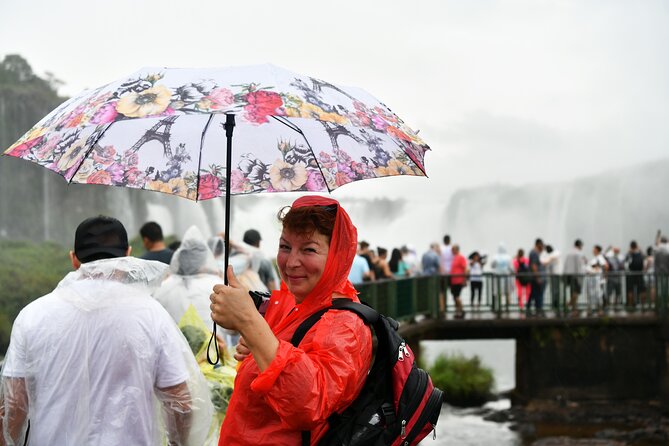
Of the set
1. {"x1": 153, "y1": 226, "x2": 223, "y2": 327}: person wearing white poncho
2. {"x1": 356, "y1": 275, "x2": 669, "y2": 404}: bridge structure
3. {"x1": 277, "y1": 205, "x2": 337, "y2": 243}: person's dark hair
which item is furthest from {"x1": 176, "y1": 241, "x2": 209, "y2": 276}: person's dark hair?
{"x1": 356, "y1": 275, "x2": 669, "y2": 404}: bridge structure

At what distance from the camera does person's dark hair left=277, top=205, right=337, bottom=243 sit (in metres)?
2.70

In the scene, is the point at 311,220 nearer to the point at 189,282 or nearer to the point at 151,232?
the point at 189,282

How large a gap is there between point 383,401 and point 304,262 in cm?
45

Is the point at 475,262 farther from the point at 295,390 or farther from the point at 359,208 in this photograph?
the point at 359,208

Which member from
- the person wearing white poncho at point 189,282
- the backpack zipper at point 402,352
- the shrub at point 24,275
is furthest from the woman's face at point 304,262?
the shrub at point 24,275

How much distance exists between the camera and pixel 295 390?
2346mm

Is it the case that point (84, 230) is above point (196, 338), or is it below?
above

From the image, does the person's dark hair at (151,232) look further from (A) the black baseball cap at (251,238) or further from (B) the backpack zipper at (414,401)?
(B) the backpack zipper at (414,401)

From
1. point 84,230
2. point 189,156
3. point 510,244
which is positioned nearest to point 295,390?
point 84,230

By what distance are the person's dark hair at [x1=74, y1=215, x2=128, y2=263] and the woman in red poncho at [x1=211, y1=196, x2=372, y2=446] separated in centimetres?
73

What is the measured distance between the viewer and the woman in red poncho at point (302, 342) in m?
2.37

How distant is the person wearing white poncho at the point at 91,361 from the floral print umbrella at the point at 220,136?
0.39 m

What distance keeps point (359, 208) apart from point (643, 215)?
17.5 metres

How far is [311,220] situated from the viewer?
2.70 m
